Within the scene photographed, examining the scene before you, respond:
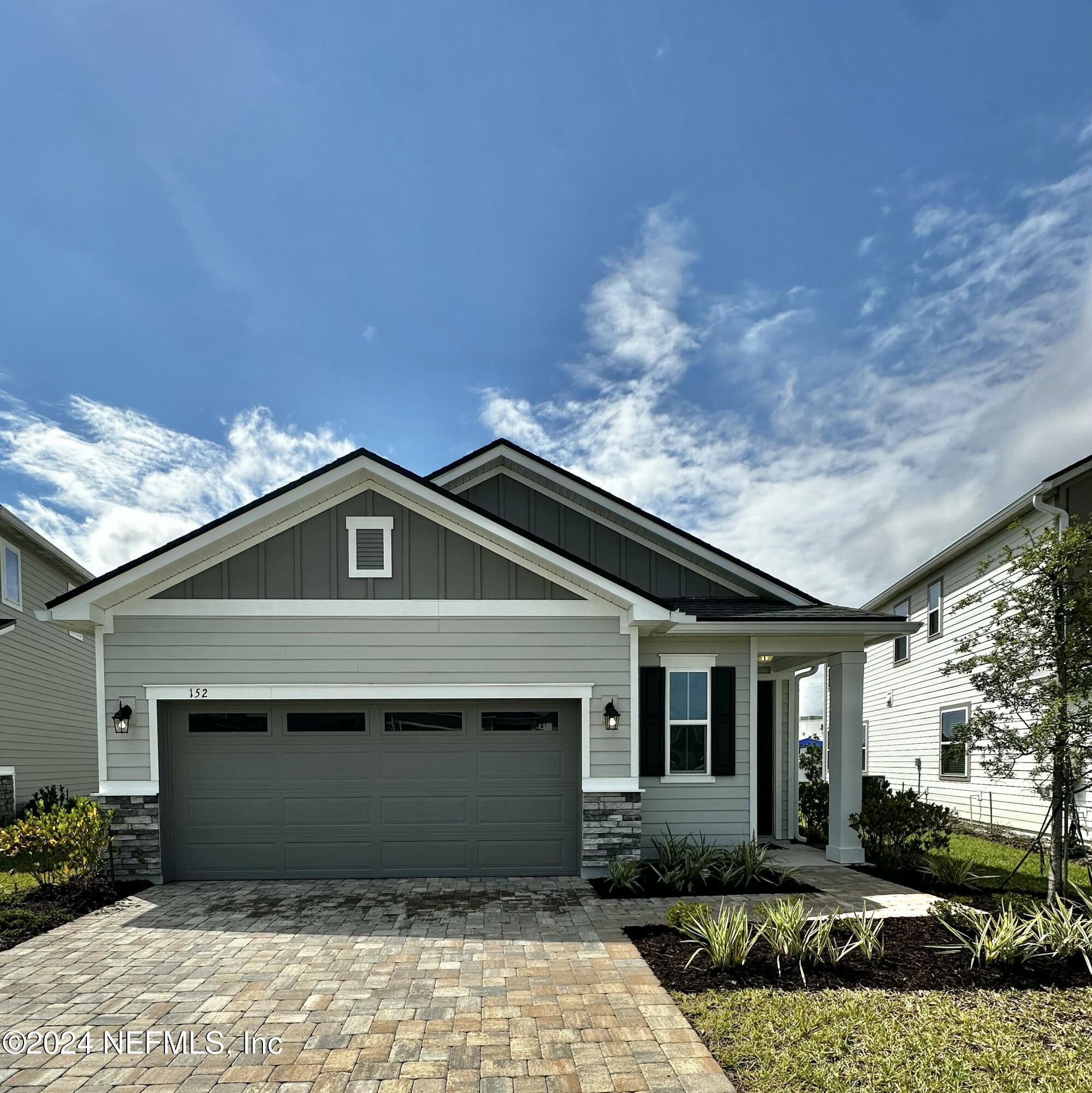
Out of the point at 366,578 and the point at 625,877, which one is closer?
the point at 625,877

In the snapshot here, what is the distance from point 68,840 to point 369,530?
4545mm

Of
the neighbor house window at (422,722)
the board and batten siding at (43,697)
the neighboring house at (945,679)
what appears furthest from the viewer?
the board and batten siding at (43,697)

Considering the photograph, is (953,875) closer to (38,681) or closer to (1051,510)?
(1051,510)

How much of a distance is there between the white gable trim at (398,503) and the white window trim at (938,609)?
1080cm

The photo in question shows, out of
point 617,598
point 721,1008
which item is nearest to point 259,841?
point 617,598

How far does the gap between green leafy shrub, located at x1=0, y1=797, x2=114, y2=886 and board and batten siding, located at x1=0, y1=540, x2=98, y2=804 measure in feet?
22.8

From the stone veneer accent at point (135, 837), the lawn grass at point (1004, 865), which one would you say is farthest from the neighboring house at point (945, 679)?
the stone veneer accent at point (135, 837)

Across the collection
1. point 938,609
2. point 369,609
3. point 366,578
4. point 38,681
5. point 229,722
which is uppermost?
point 366,578

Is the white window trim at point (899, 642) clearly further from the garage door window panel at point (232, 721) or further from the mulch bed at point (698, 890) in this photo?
the garage door window panel at point (232, 721)

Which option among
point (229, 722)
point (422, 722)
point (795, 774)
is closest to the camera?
point (229, 722)

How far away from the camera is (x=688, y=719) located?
31.6 feet

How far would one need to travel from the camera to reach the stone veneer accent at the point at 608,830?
28.1ft

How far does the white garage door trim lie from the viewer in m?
8.48

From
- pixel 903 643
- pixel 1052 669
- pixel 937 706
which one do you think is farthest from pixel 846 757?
pixel 903 643
